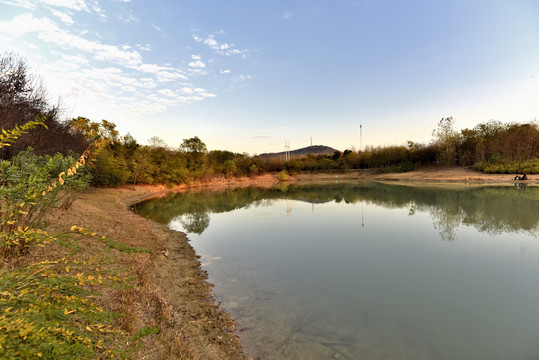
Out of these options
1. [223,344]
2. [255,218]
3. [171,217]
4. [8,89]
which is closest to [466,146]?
[255,218]

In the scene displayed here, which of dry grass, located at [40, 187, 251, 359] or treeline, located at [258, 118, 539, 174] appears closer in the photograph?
dry grass, located at [40, 187, 251, 359]

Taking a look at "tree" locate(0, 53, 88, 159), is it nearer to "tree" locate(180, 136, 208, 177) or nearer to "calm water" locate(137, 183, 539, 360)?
"calm water" locate(137, 183, 539, 360)

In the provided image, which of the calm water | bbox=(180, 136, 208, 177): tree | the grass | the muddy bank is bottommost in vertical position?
the calm water

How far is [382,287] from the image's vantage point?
299 inches

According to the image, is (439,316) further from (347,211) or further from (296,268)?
(347,211)

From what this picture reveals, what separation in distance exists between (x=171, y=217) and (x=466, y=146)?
6987 centimetres

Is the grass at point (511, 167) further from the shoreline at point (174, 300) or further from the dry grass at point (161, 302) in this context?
the dry grass at point (161, 302)

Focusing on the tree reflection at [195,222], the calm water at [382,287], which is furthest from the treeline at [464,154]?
the tree reflection at [195,222]

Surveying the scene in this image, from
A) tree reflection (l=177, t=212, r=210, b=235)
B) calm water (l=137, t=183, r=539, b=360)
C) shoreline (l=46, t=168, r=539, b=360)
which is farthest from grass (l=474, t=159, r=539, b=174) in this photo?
shoreline (l=46, t=168, r=539, b=360)

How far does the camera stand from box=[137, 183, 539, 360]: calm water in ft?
17.0

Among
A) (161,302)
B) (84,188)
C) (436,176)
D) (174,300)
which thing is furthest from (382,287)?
(436,176)

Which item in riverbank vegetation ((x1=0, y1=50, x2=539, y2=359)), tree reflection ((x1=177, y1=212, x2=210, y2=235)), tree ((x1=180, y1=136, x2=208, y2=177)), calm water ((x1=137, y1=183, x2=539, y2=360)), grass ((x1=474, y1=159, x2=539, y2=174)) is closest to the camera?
riverbank vegetation ((x1=0, y1=50, x2=539, y2=359))

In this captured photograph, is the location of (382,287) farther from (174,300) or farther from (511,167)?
(511,167)

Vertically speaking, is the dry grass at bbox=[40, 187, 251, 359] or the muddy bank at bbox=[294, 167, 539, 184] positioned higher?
the muddy bank at bbox=[294, 167, 539, 184]
